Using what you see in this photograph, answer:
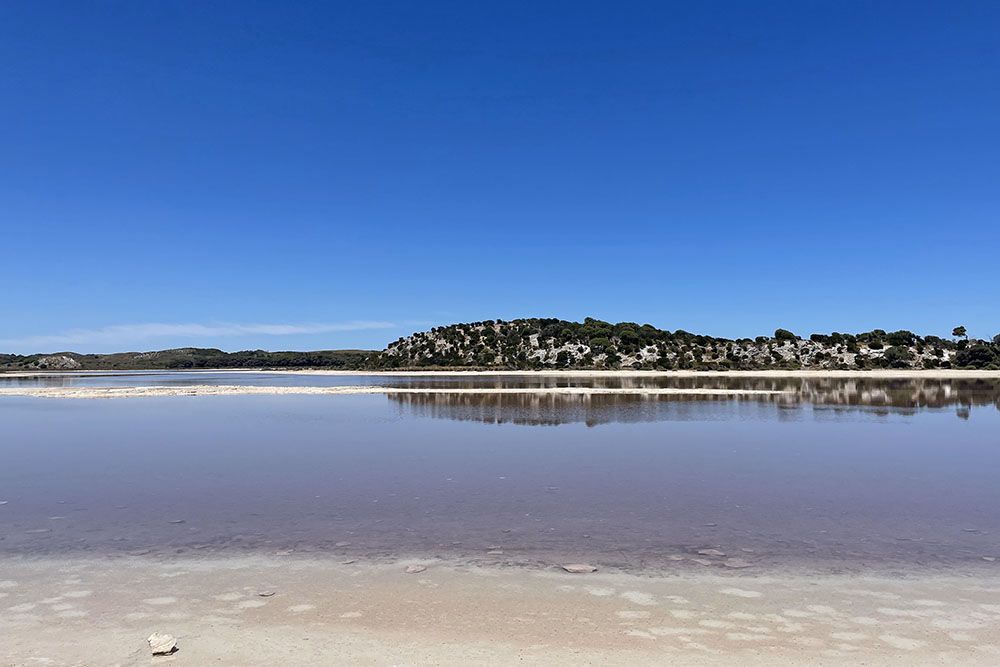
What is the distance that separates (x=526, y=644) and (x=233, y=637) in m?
3.08

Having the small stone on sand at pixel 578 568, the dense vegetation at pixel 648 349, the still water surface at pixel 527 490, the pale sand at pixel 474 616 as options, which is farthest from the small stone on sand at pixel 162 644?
the dense vegetation at pixel 648 349

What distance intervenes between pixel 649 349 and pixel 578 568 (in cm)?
12496

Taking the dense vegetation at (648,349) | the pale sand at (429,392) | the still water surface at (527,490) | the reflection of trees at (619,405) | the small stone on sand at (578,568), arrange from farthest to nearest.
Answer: the dense vegetation at (648,349)
the pale sand at (429,392)
the reflection of trees at (619,405)
the still water surface at (527,490)
the small stone on sand at (578,568)

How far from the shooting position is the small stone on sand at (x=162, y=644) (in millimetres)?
6352

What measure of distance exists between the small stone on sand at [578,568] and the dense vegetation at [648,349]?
104975 mm

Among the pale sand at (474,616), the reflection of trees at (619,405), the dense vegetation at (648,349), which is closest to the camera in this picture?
the pale sand at (474,616)

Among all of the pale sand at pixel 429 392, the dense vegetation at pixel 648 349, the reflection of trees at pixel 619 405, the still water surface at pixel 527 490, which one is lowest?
the still water surface at pixel 527 490

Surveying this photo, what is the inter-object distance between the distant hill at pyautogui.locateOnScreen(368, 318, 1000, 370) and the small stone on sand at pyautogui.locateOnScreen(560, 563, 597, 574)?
105 meters

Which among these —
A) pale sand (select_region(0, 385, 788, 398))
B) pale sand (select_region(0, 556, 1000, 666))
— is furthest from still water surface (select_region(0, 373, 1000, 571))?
pale sand (select_region(0, 385, 788, 398))

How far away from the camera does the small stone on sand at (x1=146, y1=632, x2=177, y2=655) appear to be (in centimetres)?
635

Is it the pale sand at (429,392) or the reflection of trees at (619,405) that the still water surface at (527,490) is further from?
the pale sand at (429,392)

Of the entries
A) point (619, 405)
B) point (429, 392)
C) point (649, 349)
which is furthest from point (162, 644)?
point (649, 349)

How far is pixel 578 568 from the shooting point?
9.12 m

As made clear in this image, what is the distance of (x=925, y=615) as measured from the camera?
7.31 m
